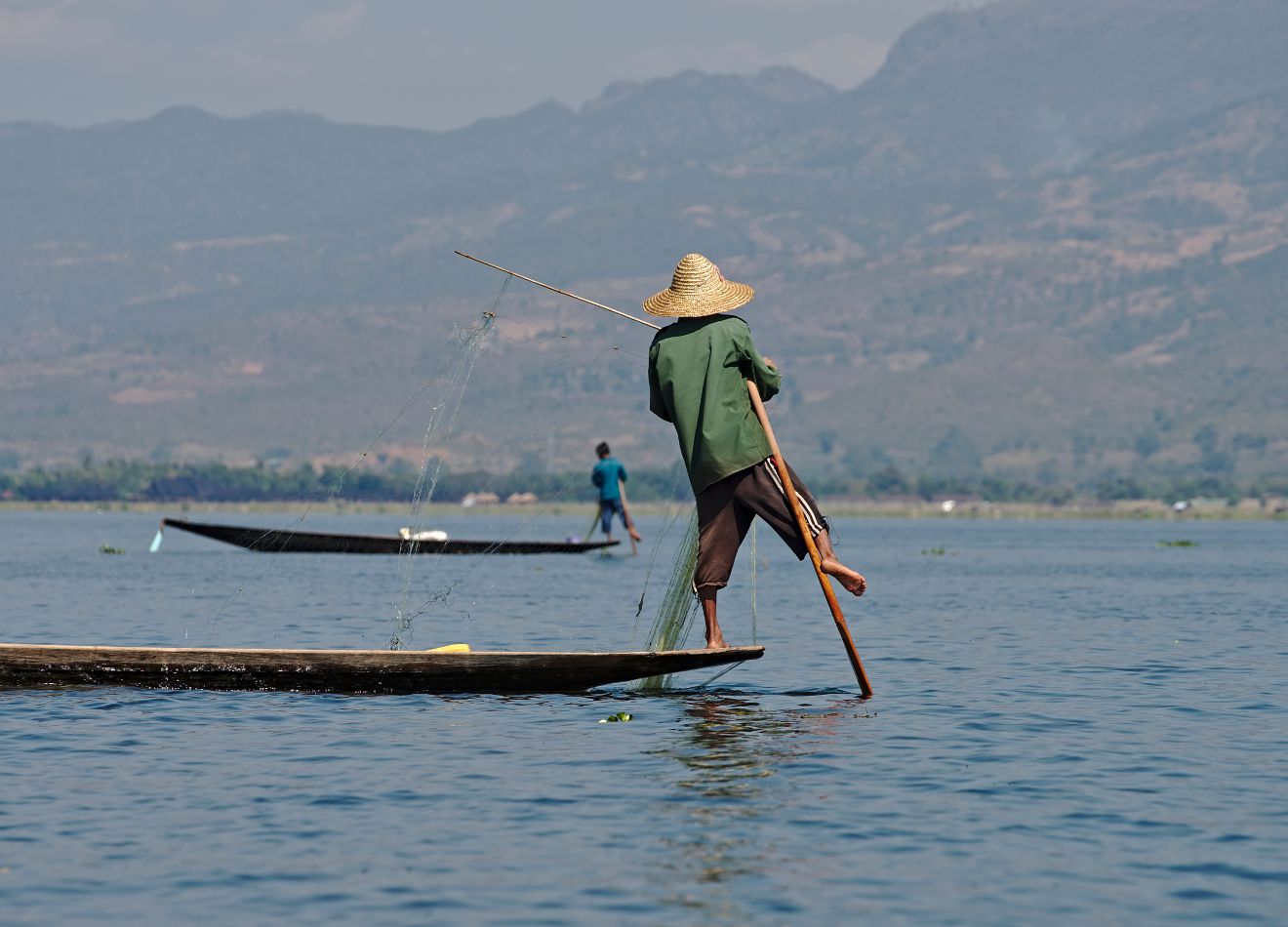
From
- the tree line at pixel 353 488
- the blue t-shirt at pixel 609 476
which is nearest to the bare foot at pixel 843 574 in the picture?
the blue t-shirt at pixel 609 476

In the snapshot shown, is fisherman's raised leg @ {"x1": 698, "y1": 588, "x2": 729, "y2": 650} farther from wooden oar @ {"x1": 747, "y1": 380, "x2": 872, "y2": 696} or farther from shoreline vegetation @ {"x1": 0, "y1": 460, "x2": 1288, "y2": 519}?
shoreline vegetation @ {"x1": 0, "y1": 460, "x2": 1288, "y2": 519}

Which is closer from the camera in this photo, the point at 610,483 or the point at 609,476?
the point at 609,476

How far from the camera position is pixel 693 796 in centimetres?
1142

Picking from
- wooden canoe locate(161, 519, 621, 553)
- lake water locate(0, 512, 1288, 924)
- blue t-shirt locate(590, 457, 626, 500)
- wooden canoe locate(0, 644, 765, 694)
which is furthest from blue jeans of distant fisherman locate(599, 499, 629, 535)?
wooden canoe locate(0, 644, 765, 694)

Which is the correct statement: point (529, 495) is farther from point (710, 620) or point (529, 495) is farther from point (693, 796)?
point (693, 796)

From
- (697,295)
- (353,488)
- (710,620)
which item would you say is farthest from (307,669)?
(353,488)

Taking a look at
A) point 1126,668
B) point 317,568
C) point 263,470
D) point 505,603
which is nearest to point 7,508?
point 263,470

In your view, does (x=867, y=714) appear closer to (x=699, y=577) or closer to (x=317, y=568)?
(x=699, y=577)

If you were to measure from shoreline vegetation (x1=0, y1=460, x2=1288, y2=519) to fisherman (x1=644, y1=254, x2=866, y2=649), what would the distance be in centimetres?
13902

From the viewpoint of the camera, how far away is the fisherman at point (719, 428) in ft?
49.2

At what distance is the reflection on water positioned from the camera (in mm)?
9357

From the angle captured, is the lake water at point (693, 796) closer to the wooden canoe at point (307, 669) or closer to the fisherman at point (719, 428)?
the wooden canoe at point (307, 669)

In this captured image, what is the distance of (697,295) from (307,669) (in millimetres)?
4040

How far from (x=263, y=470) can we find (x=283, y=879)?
183 m
